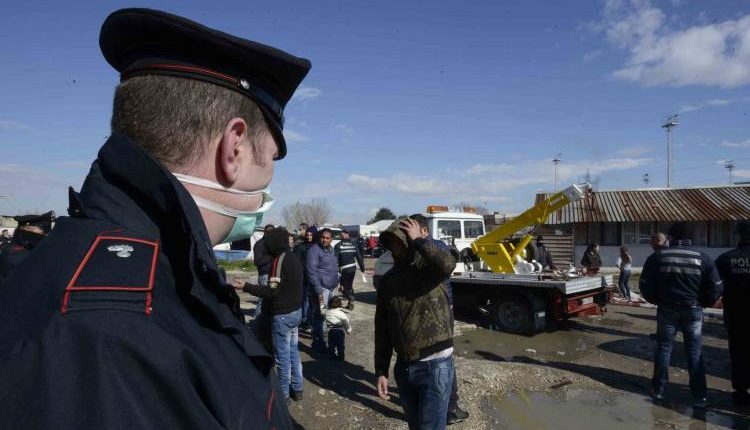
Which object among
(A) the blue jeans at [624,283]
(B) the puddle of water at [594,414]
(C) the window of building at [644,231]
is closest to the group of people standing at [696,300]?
(B) the puddle of water at [594,414]

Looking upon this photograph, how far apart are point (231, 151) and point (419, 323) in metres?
2.54

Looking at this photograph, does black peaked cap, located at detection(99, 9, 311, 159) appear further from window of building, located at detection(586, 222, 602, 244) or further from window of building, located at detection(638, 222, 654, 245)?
window of building, located at detection(638, 222, 654, 245)

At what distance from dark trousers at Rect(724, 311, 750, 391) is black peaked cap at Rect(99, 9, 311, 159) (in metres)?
6.61

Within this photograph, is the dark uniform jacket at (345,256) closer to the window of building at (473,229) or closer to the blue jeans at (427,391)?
the window of building at (473,229)

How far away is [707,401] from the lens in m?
5.44

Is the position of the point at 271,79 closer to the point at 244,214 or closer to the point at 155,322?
the point at 244,214

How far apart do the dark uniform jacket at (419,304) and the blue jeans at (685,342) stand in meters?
3.71

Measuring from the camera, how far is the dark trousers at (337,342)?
22.8 feet

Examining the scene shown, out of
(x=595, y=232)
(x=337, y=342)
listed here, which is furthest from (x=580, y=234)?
(x=337, y=342)

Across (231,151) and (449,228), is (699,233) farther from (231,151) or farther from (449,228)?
(231,151)

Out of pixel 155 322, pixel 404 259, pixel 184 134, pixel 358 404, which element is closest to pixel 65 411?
pixel 155 322

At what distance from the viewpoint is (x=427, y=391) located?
3.27 meters

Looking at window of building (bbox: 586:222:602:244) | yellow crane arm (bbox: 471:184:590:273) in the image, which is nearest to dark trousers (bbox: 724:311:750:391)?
yellow crane arm (bbox: 471:184:590:273)

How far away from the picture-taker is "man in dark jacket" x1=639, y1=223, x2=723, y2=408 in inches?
211
